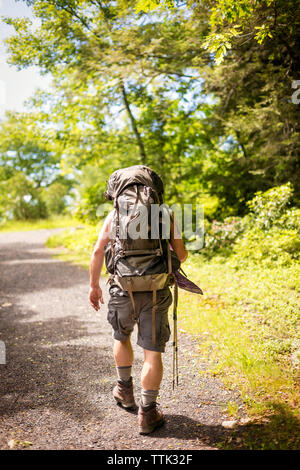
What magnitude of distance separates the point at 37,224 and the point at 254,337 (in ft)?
75.8

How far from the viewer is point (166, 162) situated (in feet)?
35.9

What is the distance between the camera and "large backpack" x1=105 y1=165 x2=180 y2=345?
281 centimetres

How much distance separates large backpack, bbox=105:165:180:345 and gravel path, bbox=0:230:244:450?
2.49 ft

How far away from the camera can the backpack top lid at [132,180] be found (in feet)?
9.46

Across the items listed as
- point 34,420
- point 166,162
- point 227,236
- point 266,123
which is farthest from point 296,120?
point 34,420

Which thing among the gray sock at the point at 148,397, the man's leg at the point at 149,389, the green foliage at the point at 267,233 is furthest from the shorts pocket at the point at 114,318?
the green foliage at the point at 267,233

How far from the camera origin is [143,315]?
289cm

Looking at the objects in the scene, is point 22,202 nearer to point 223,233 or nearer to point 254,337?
point 223,233

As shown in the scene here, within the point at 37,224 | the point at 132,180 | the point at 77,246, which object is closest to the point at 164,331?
the point at 132,180

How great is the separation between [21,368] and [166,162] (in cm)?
785

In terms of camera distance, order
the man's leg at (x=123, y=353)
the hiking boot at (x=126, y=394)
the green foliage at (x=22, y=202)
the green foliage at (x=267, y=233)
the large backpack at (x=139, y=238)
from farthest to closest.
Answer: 1. the green foliage at (x=22, y=202)
2. the green foliage at (x=267, y=233)
3. the hiking boot at (x=126, y=394)
4. the man's leg at (x=123, y=353)
5. the large backpack at (x=139, y=238)

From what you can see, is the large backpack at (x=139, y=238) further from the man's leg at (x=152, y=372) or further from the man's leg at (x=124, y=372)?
the man's leg at (x=124, y=372)

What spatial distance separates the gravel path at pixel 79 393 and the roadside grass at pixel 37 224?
18.0 metres
